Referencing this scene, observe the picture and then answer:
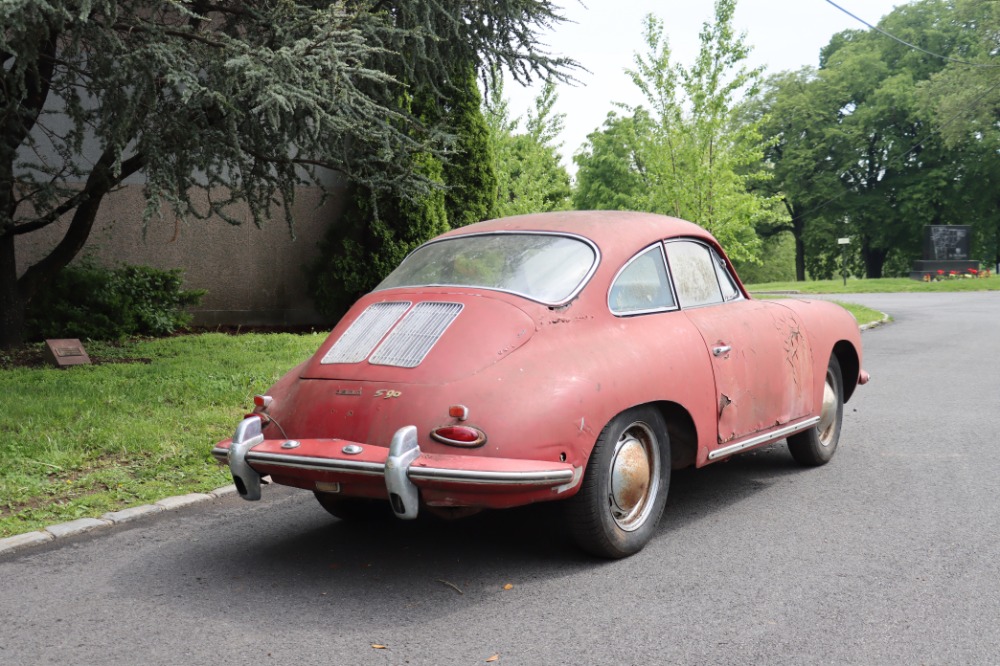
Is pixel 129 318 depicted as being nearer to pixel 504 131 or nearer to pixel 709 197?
pixel 709 197

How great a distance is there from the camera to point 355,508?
515cm

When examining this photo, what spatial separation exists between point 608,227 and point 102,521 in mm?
3252

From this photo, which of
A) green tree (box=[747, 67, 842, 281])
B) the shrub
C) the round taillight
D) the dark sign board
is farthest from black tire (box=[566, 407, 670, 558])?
green tree (box=[747, 67, 842, 281])

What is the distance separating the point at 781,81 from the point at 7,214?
172 ft

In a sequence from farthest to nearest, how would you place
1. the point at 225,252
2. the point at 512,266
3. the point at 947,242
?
the point at 947,242
the point at 225,252
the point at 512,266

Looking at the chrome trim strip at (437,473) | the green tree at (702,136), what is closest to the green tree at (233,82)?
the chrome trim strip at (437,473)

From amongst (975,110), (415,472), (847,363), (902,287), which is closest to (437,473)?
(415,472)

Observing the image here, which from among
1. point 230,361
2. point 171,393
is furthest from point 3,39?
point 230,361

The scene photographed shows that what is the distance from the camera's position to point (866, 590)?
13.0 ft

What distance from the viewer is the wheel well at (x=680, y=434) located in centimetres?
489

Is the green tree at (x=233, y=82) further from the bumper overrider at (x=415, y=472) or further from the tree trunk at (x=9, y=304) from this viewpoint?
the bumper overrider at (x=415, y=472)

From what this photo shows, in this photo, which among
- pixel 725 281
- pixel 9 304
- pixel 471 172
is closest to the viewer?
pixel 725 281

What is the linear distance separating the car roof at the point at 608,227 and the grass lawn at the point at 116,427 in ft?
8.48

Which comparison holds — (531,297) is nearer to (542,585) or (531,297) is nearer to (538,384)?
(538,384)
